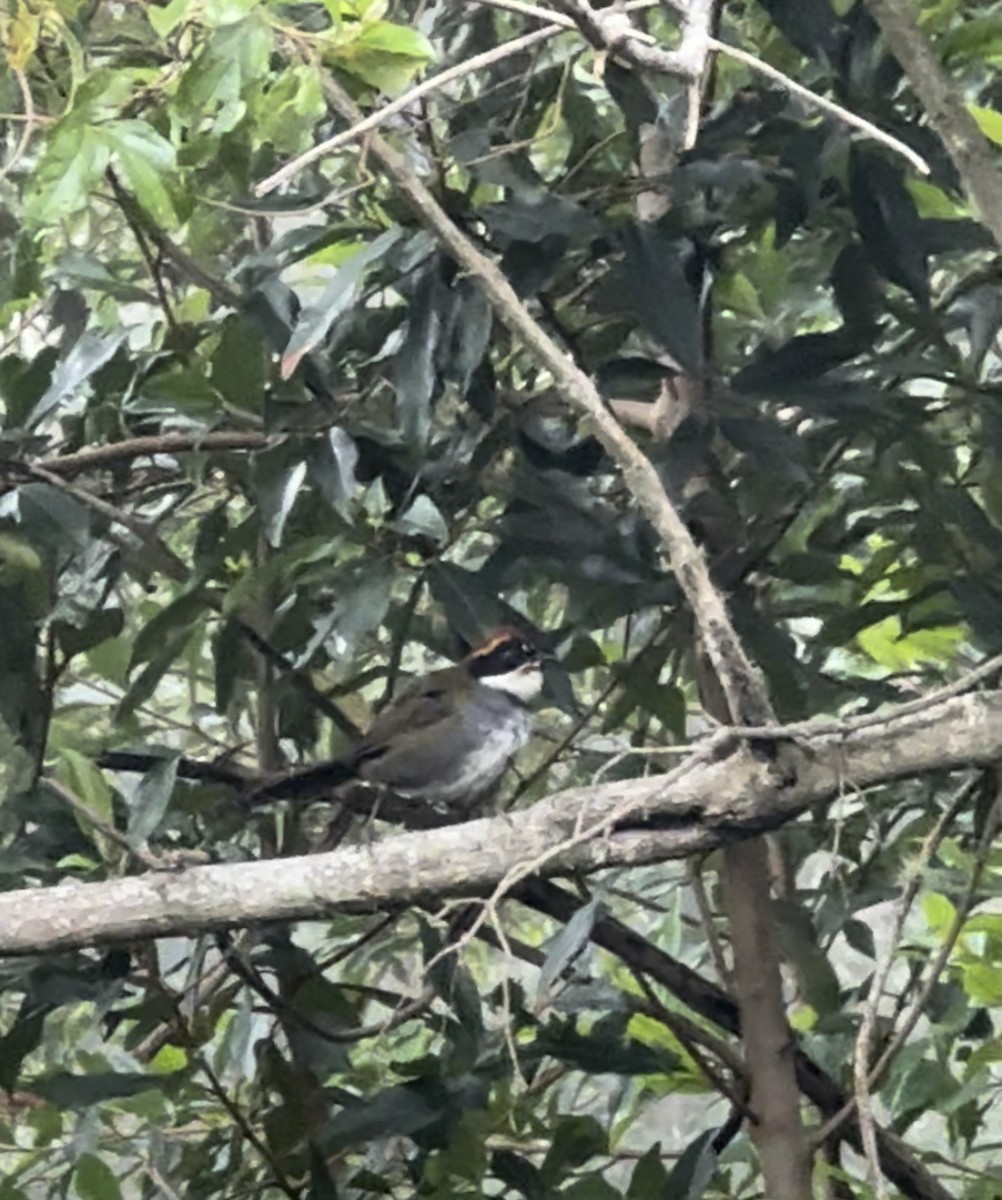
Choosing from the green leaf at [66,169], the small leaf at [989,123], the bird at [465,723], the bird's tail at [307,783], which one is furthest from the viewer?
the bird at [465,723]

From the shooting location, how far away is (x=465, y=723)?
1721mm

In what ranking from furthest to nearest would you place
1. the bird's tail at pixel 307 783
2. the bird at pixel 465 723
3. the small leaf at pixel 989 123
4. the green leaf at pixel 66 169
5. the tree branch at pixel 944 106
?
1. the bird at pixel 465 723
2. the bird's tail at pixel 307 783
3. the small leaf at pixel 989 123
4. the tree branch at pixel 944 106
5. the green leaf at pixel 66 169

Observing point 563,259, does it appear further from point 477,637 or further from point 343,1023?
point 343,1023

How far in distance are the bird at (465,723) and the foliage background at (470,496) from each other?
20 centimetres

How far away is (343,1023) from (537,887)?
0.19 meters

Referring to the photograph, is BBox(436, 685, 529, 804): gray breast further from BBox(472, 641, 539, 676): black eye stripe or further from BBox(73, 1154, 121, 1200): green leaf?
BBox(73, 1154, 121, 1200): green leaf

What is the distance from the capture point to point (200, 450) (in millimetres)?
1138

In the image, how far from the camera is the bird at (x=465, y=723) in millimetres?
1673

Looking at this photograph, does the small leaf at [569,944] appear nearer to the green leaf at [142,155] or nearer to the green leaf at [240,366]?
the green leaf at [240,366]

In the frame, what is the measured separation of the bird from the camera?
1673 mm

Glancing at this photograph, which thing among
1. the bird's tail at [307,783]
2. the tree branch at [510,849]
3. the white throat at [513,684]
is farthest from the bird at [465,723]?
the tree branch at [510,849]

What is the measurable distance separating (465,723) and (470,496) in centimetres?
46

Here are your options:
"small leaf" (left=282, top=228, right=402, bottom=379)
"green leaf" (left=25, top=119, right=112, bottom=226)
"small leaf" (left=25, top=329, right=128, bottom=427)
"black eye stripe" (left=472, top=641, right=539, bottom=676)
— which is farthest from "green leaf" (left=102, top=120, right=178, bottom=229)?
"black eye stripe" (left=472, top=641, right=539, bottom=676)

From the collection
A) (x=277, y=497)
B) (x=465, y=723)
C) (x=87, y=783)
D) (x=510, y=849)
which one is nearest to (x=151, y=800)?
(x=87, y=783)
